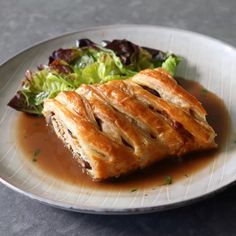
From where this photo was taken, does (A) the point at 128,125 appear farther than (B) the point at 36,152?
No

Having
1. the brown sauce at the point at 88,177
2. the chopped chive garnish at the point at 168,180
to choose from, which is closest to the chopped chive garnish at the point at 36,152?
the brown sauce at the point at 88,177

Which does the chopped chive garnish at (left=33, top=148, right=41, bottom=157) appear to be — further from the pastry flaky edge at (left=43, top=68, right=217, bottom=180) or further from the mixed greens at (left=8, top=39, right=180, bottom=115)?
the mixed greens at (left=8, top=39, right=180, bottom=115)

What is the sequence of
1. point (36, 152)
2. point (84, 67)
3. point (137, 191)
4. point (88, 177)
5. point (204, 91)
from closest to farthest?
point (137, 191)
point (88, 177)
point (36, 152)
point (204, 91)
point (84, 67)

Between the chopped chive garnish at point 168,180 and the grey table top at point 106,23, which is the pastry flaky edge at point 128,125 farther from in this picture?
the grey table top at point 106,23

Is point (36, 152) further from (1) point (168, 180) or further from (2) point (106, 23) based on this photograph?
(2) point (106, 23)

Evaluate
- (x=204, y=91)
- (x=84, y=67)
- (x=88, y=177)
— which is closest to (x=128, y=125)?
(x=88, y=177)

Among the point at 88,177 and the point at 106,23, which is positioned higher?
the point at 106,23

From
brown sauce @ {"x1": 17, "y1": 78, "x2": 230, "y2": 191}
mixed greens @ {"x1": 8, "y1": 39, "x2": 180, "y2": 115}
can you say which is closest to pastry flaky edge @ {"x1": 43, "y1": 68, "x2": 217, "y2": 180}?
brown sauce @ {"x1": 17, "y1": 78, "x2": 230, "y2": 191}

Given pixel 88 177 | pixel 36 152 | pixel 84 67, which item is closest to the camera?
pixel 88 177
